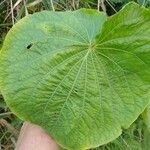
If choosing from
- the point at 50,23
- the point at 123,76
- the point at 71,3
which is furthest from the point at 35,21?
the point at 71,3

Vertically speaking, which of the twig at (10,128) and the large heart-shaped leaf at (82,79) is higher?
the large heart-shaped leaf at (82,79)

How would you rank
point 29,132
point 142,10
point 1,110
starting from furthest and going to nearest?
1. point 1,110
2. point 29,132
3. point 142,10

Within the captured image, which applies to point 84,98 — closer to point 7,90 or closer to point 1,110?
point 7,90

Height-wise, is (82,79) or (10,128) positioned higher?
(82,79)

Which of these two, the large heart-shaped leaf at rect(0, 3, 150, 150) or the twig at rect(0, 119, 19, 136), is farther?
the twig at rect(0, 119, 19, 136)

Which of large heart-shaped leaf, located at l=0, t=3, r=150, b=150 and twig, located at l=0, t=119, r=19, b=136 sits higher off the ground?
large heart-shaped leaf, located at l=0, t=3, r=150, b=150

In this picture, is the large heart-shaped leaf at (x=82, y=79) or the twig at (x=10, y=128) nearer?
the large heart-shaped leaf at (x=82, y=79)

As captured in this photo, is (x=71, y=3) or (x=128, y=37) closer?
(x=128, y=37)

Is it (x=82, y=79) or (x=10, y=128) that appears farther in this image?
(x=10, y=128)
